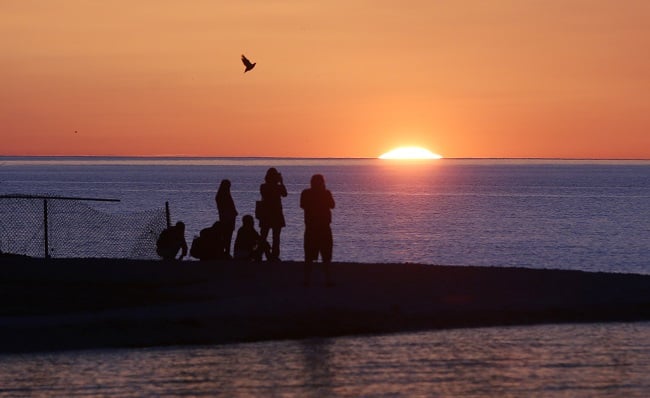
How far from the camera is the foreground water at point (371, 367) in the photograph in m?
11.7

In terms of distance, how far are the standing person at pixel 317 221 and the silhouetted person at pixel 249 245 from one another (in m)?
5.50

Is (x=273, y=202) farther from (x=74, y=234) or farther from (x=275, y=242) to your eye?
(x=74, y=234)

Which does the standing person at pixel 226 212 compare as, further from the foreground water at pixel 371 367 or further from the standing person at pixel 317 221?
the foreground water at pixel 371 367

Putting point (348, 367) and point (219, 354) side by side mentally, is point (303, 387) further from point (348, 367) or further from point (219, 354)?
point (219, 354)

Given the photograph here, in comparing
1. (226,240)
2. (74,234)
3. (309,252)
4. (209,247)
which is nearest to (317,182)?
(309,252)

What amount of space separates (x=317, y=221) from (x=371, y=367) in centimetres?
671

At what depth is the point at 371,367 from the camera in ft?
42.7

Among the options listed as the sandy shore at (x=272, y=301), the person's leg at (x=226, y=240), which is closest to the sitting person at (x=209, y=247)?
the person's leg at (x=226, y=240)

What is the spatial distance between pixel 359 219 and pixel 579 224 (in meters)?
17.0

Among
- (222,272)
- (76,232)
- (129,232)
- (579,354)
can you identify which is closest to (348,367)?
(579,354)

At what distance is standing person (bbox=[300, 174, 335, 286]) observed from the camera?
19.5 m

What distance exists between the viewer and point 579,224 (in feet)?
285

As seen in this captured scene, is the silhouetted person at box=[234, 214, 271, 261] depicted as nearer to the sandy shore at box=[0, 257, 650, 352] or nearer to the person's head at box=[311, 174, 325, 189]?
the sandy shore at box=[0, 257, 650, 352]

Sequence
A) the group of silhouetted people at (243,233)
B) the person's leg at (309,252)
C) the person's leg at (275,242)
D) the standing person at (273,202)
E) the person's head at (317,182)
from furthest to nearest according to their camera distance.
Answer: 1. the person's leg at (275,242)
2. the group of silhouetted people at (243,233)
3. the standing person at (273,202)
4. the person's leg at (309,252)
5. the person's head at (317,182)
